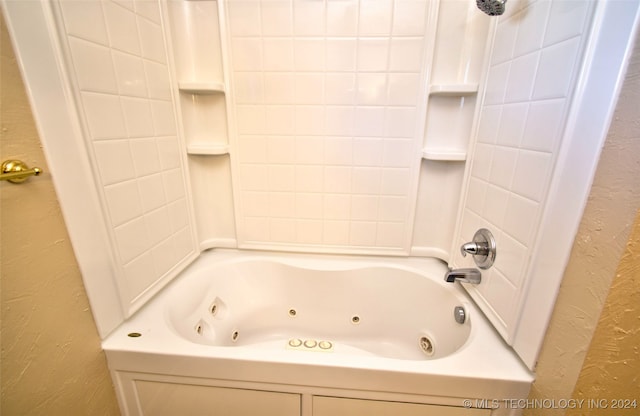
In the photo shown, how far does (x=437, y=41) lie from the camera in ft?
3.65

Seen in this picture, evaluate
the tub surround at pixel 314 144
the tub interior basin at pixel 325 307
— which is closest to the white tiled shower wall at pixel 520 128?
the tub surround at pixel 314 144

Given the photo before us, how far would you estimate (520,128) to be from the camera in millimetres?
806

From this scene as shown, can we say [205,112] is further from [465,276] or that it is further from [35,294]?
[465,276]

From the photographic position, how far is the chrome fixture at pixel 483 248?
0.93m

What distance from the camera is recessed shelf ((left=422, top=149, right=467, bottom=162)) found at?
1.16m

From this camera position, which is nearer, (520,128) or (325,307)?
(520,128)

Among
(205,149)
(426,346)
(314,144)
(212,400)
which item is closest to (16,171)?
(205,149)

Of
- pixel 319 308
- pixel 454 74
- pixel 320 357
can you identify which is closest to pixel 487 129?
pixel 454 74

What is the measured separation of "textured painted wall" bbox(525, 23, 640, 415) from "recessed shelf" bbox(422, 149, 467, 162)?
617 mm

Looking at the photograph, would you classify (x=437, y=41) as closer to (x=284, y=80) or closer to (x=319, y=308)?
(x=284, y=80)

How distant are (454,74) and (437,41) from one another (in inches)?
6.2

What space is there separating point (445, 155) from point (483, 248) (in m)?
0.45

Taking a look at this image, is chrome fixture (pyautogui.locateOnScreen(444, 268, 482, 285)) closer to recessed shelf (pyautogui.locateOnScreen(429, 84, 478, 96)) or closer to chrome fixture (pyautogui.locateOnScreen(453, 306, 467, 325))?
chrome fixture (pyautogui.locateOnScreen(453, 306, 467, 325))

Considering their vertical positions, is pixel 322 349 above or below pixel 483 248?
below
